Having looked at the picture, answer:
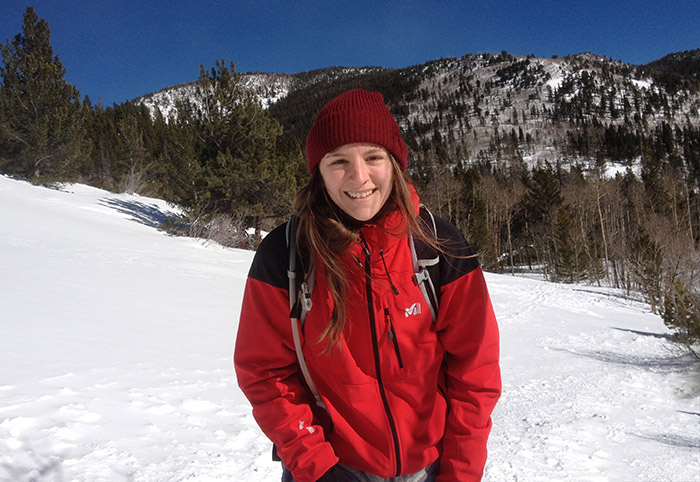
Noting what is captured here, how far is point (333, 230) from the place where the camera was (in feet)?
4.40

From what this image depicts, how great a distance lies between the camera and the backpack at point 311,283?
126 centimetres

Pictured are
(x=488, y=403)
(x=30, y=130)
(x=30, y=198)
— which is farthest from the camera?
(x=30, y=130)

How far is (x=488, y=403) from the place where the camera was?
4.17 ft

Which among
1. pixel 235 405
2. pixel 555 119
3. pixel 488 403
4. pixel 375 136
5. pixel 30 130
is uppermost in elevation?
pixel 555 119

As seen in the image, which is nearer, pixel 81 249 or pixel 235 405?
pixel 235 405

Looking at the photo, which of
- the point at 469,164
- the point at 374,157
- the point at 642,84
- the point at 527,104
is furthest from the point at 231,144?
the point at 642,84

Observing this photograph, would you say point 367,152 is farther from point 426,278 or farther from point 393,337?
point 393,337

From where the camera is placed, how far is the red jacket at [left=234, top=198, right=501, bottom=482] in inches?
49.4

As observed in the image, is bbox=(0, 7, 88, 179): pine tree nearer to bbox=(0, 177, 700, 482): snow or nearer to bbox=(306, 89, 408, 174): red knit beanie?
bbox=(0, 177, 700, 482): snow

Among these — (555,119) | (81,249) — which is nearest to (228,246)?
(81,249)

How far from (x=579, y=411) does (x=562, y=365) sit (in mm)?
2330

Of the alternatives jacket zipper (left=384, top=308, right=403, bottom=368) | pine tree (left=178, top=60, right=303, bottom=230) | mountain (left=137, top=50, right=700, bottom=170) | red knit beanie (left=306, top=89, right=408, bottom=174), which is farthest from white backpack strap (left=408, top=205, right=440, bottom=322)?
mountain (left=137, top=50, right=700, bottom=170)

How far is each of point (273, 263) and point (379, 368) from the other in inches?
19.4

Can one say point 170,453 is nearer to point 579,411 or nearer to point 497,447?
point 497,447
